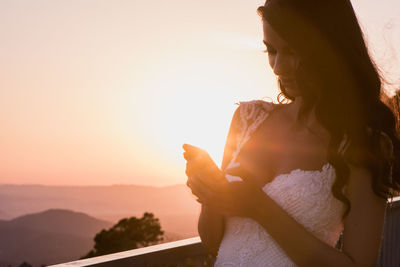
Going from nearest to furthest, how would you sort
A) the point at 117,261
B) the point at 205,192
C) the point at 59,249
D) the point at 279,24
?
the point at 205,192 < the point at 279,24 < the point at 117,261 < the point at 59,249

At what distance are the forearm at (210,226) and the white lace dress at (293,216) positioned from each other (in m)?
0.05

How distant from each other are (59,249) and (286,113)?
3999 inches

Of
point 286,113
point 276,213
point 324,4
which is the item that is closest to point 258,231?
point 276,213

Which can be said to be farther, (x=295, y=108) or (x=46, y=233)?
(x=46, y=233)

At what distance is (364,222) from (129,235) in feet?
96.0

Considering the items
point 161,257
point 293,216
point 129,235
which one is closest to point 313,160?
point 293,216

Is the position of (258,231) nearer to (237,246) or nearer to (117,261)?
(237,246)

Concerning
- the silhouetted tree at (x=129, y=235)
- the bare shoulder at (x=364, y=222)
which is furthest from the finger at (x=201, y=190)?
the silhouetted tree at (x=129, y=235)

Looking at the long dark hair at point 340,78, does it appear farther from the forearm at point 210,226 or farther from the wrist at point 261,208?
the forearm at point 210,226

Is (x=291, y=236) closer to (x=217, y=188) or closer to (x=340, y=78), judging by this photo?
(x=217, y=188)

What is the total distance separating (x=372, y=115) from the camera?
162 centimetres

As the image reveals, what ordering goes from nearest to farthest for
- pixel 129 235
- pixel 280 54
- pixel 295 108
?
pixel 280 54 → pixel 295 108 → pixel 129 235

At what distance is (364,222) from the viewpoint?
139 centimetres

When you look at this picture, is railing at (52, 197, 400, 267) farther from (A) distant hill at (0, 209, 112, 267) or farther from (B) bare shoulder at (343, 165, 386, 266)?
(A) distant hill at (0, 209, 112, 267)
